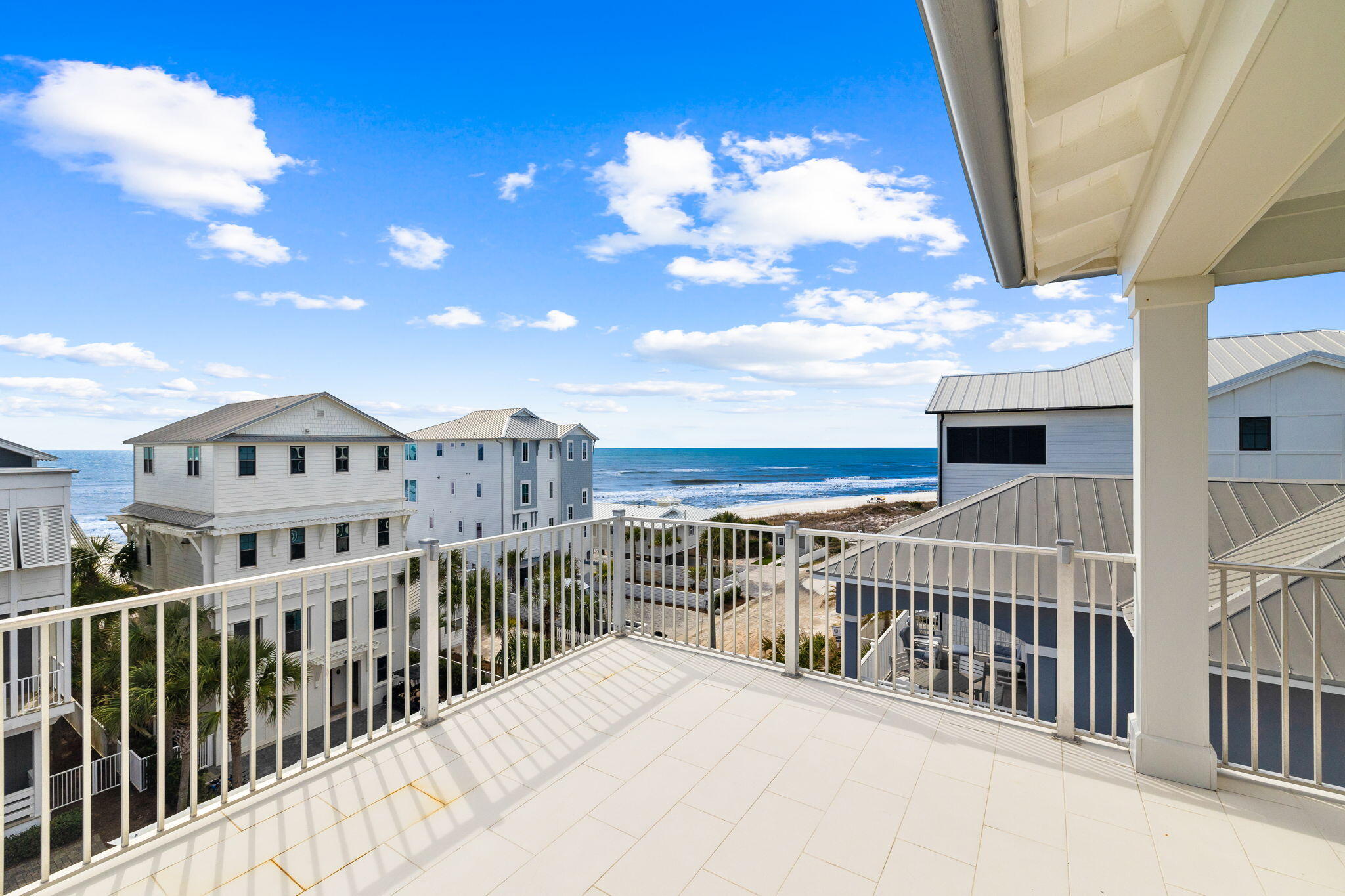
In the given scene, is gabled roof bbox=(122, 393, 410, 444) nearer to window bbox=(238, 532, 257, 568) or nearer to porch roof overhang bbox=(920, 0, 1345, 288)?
window bbox=(238, 532, 257, 568)

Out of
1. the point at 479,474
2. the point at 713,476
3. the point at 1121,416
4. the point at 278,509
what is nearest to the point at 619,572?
the point at 278,509

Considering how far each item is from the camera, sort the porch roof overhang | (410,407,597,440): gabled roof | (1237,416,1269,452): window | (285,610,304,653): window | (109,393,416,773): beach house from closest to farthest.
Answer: the porch roof overhang < (109,393,416,773): beach house < (1237,416,1269,452): window < (285,610,304,653): window < (410,407,597,440): gabled roof

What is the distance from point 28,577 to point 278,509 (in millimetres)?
3650

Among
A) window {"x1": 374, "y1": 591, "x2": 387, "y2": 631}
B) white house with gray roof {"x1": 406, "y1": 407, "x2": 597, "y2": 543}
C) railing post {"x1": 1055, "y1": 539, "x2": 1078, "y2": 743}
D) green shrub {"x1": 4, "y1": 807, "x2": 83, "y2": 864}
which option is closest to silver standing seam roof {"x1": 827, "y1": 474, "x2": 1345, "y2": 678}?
railing post {"x1": 1055, "y1": 539, "x2": 1078, "y2": 743}

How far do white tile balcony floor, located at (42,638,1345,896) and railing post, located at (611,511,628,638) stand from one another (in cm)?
125

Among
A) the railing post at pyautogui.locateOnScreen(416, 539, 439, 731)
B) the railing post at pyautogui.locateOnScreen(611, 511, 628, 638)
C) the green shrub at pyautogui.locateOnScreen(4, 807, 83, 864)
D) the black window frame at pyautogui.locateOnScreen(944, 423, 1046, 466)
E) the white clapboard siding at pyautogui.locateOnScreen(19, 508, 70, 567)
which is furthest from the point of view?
the black window frame at pyautogui.locateOnScreen(944, 423, 1046, 466)

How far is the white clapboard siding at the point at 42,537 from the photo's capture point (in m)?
7.81

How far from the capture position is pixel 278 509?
1139cm

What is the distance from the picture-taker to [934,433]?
1444 cm

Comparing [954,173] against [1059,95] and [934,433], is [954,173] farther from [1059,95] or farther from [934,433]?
[934,433]

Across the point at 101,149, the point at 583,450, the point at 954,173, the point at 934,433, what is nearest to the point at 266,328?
the point at 101,149

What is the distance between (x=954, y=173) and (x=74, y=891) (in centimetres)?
387

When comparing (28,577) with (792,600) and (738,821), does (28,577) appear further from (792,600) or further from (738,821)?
(738,821)

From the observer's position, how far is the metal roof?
37.9 ft
